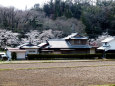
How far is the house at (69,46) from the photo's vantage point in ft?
129

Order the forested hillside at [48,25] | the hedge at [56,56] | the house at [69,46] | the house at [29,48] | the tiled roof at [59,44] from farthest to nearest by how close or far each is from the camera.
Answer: the forested hillside at [48,25] < the tiled roof at [59,44] < the house at [69,46] < the house at [29,48] < the hedge at [56,56]

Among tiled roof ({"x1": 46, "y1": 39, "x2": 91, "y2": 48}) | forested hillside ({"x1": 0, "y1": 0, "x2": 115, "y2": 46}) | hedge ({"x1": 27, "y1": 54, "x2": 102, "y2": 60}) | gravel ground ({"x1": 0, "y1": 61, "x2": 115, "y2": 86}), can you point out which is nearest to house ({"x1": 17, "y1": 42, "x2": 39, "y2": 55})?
tiled roof ({"x1": 46, "y1": 39, "x2": 91, "y2": 48})

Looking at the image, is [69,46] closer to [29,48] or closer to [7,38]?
[29,48]

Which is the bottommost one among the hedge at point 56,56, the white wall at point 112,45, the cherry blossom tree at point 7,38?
the hedge at point 56,56

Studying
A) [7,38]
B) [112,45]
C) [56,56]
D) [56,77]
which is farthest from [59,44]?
[56,77]

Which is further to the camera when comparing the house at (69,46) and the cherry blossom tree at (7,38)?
the cherry blossom tree at (7,38)

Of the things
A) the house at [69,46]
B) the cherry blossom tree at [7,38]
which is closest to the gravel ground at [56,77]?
the house at [69,46]

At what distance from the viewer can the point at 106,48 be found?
139 feet

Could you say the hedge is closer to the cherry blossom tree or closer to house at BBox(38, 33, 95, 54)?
house at BBox(38, 33, 95, 54)

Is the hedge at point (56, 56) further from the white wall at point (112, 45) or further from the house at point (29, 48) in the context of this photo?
the white wall at point (112, 45)

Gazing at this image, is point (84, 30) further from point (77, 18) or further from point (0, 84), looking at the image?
point (0, 84)

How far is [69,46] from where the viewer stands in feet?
133

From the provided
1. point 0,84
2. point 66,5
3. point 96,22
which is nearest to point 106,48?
point 96,22

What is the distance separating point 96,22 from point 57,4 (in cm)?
1747
